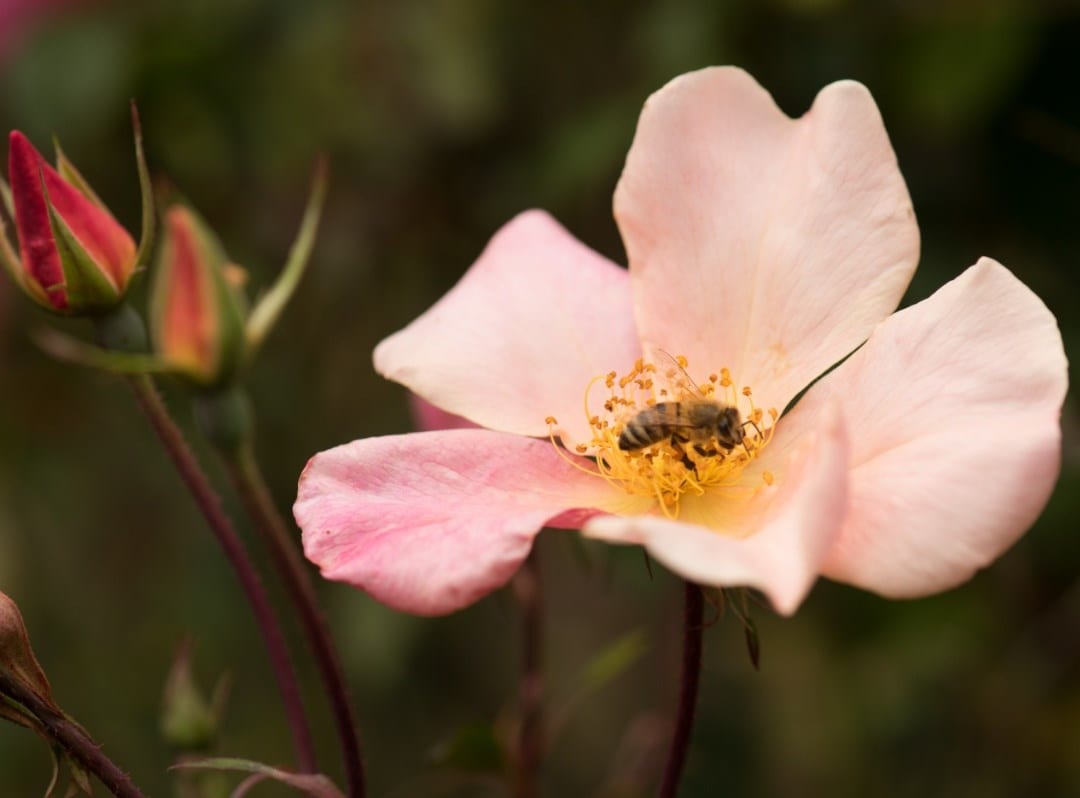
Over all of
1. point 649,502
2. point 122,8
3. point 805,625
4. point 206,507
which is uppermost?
point 122,8

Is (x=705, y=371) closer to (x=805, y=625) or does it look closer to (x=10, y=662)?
(x=10, y=662)

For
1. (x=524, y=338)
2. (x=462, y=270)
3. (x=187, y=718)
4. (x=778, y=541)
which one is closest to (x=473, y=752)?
(x=187, y=718)

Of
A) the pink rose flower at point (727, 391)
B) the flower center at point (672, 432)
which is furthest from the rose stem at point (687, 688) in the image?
the flower center at point (672, 432)

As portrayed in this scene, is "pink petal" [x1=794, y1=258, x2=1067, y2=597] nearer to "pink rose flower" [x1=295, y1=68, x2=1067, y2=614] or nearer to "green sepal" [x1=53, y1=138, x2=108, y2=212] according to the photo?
"pink rose flower" [x1=295, y1=68, x2=1067, y2=614]

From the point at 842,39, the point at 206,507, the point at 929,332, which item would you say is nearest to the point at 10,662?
the point at 206,507

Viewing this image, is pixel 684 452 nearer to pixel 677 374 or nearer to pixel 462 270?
pixel 677 374

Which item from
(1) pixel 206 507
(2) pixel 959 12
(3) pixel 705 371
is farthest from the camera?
(2) pixel 959 12
